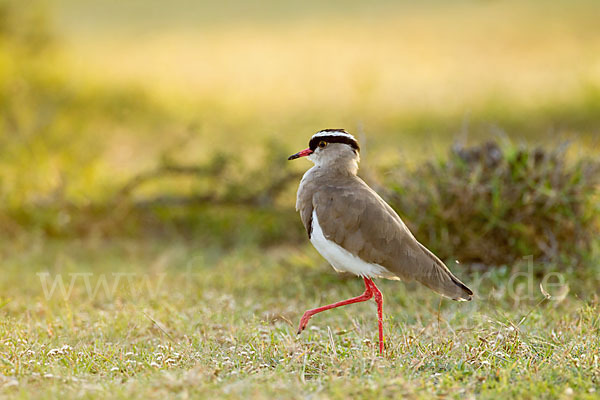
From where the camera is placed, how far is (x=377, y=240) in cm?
460

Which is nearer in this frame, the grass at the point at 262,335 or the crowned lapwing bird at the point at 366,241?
the grass at the point at 262,335

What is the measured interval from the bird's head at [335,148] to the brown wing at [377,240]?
0.34 metres

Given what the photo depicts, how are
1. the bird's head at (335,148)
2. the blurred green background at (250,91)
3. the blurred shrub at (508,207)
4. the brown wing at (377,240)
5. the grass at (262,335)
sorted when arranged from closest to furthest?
1. the grass at (262,335)
2. the brown wing at (377,240)
3. the bird's head at (335,148)
4. the blurred shrub at (508,207)
5. the blurred green background at (250,91)

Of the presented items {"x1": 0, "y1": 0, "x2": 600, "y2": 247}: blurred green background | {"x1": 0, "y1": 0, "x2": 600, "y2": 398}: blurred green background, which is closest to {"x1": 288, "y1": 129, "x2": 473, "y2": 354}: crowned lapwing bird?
{"x1": 0, "y1": 0, "x2": 600, "y2": 398}: blurred green background

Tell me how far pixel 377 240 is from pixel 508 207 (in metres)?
2.38

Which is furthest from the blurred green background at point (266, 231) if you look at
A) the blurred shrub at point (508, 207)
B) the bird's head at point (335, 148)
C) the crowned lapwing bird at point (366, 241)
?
the bird's head at point (335, 148)

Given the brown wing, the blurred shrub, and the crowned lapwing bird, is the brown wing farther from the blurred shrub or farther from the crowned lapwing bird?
the blurred shrub

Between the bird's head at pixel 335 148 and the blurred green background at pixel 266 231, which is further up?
the bird's head at pixel 335 148

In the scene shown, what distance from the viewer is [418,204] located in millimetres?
Answer: 6676

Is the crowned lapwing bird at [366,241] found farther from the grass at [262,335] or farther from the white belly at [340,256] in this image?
the grass at [262,335]

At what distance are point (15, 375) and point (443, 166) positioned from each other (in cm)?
420

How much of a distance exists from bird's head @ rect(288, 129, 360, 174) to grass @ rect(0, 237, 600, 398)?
1.07m

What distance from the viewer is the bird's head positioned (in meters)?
4.93

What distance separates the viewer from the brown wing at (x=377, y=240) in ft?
15.0
